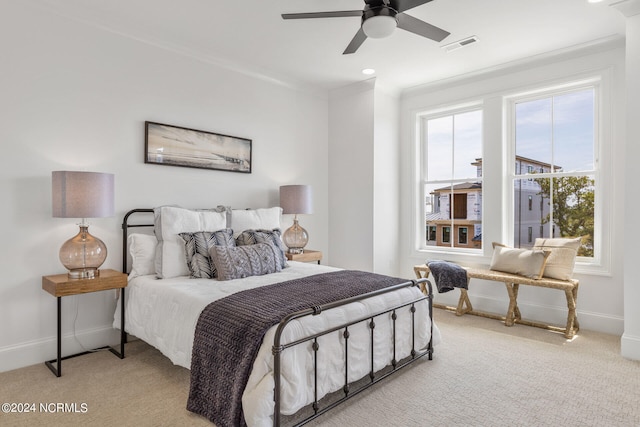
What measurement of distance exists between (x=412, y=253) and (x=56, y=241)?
3.97 metres

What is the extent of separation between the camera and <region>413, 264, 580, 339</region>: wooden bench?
11.4ft

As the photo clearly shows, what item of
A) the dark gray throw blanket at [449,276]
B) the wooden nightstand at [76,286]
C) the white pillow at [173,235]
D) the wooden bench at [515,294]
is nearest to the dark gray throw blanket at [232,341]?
the white pillow at [173,235]

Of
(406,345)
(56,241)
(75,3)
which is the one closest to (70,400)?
(56,241)

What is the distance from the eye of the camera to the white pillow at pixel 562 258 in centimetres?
365

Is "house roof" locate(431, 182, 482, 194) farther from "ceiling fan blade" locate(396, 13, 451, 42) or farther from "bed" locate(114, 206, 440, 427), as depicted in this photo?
"ceiling fan blade" locate(396, 13, 451, 42)

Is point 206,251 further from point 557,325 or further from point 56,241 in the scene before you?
point 557,325

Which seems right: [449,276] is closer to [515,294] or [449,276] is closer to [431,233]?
[515,294]

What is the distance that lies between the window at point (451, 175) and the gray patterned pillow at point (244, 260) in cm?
257

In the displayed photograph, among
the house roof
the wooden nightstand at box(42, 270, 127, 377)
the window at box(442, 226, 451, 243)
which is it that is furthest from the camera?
the window at box(442, 226, 451, 243)

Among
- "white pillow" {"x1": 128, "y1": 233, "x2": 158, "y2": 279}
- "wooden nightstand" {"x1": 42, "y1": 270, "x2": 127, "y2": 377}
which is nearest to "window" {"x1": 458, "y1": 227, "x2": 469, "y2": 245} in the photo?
"white pillow" {"x1": 128, "y1": 233, "x2": 158, "y2": 279}

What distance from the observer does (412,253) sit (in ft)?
16.7

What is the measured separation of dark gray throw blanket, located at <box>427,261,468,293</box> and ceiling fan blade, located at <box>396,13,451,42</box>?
242cm

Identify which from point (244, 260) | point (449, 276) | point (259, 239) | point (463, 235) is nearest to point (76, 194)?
point (244, 260)

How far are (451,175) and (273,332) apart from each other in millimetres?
3694
